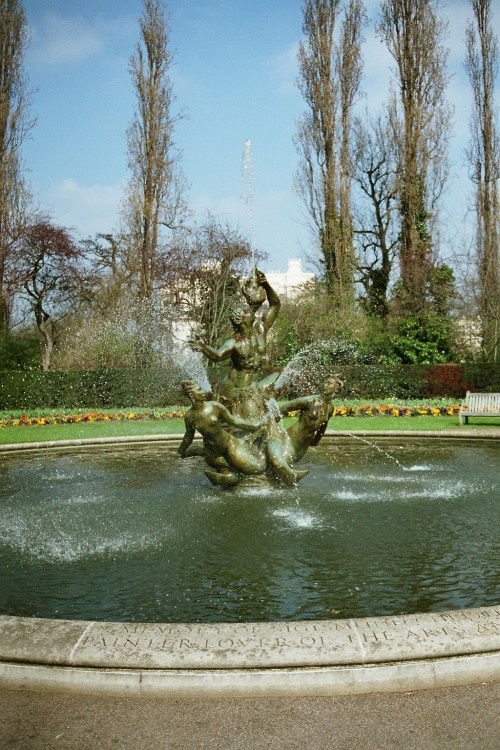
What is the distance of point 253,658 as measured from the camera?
3674mm

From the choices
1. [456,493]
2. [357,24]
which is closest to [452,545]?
[456,493]

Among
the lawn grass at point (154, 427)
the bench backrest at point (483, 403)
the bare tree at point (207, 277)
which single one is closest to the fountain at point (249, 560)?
the lawn grass at point (154, 427)

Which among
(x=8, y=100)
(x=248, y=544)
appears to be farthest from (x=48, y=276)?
(x=248, y=544)

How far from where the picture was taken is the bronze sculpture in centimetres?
860

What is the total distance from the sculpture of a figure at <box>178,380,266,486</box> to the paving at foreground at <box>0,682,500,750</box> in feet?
16.1

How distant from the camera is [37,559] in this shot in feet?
20.7

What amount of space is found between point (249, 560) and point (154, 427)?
10976mm

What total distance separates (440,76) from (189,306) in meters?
14.1

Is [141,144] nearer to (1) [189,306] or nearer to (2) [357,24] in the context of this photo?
(1) [189,306]

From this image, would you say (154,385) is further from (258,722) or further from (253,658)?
(258,722)

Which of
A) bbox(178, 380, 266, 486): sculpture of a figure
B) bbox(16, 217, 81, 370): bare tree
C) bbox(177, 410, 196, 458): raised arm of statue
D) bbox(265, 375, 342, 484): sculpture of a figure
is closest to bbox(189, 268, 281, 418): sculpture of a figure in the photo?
bbox(178, 380, 266, 486): sculpture of a figure

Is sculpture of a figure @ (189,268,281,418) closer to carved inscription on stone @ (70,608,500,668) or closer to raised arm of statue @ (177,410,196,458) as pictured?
raised arm of statue @ (177,410,196,458)

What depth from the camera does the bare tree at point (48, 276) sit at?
111 feet

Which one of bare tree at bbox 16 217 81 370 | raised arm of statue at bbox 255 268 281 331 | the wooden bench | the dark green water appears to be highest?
bare tree at bbox 16 217 81 370
